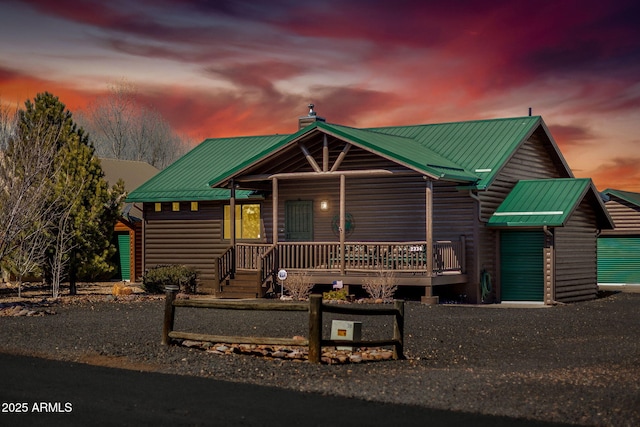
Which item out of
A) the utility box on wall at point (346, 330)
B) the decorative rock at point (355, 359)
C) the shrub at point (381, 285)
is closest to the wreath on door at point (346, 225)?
the shrub at point (381, 285)

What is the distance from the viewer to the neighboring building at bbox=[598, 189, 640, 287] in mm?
41406

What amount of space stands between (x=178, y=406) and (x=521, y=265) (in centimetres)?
2113

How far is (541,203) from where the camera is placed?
2994cm

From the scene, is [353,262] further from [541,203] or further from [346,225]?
[541,203]

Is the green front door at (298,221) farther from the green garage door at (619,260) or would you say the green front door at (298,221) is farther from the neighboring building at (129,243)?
the green garage door at (619,260)

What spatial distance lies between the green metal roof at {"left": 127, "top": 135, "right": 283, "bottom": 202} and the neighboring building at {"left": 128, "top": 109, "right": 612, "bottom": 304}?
18 cm

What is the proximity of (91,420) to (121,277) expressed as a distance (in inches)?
1320

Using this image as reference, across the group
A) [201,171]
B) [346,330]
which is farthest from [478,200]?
[346,330]

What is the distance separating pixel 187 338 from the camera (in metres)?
16.0

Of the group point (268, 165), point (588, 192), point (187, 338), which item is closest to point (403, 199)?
point (268, 165)

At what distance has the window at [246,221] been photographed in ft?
112

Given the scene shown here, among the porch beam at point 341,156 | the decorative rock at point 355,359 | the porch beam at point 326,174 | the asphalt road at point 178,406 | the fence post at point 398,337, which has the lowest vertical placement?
the asphalt road at point 178,406

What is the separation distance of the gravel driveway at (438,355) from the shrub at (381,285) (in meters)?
1.72

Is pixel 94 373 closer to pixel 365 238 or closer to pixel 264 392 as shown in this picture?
pixel 264 392
